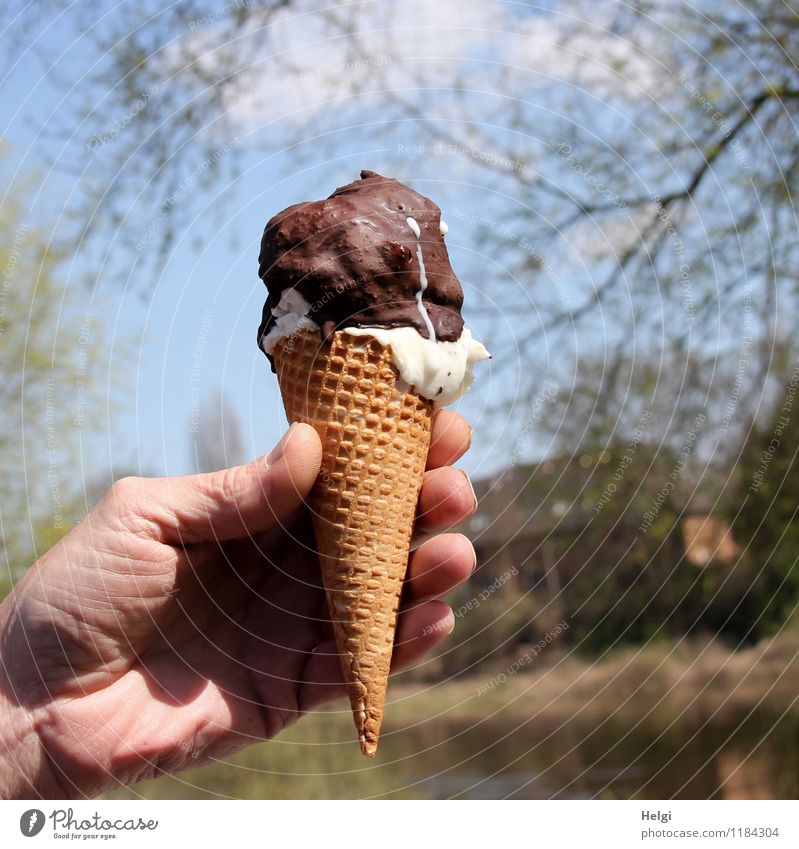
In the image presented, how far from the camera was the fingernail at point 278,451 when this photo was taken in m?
2.01

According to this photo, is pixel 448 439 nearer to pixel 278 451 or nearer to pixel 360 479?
pixel 360 479

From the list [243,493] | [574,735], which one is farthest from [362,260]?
[574,735]

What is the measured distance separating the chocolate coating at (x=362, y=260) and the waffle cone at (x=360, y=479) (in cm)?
9

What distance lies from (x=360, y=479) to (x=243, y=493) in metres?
0.28

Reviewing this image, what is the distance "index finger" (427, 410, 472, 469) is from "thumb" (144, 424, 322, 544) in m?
0.60

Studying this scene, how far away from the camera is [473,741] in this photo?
1348cm

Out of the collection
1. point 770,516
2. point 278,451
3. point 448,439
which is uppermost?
point 278,451

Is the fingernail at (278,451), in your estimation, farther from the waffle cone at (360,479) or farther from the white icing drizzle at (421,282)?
the white icing drizzle at (421,282)

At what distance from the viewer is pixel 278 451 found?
6.66ft

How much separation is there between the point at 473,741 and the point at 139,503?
12.4 meters

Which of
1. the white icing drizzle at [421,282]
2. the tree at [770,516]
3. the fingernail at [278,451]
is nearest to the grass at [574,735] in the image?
the tree at [770,516]

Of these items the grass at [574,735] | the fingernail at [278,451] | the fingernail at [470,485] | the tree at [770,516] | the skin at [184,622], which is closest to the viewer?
the fingernail at [278,451]

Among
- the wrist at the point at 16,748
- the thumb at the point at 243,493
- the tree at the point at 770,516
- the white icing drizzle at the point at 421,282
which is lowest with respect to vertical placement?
the tree at the point at 770,516

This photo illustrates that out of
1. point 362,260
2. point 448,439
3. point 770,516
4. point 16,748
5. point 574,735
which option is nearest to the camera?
point 362,260
